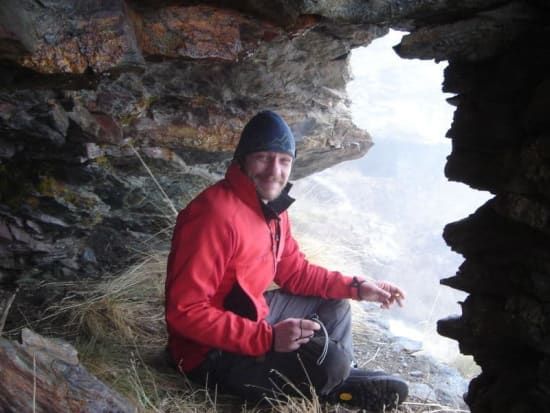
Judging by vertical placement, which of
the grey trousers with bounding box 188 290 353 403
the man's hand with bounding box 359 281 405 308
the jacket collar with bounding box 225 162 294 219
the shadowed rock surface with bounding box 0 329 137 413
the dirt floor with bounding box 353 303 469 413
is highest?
the jacket collar with bounding box 225 162 294 219

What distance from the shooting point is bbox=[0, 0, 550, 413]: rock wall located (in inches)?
90.7

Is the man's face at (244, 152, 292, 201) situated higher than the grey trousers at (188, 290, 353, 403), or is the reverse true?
the man's face at (244, 152, 292, 201)

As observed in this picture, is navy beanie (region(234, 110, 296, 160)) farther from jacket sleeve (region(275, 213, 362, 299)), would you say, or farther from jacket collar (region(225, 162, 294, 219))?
jacket sleeve (region(275, 213, 362, 299))

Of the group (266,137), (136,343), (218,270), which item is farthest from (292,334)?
(136,343)

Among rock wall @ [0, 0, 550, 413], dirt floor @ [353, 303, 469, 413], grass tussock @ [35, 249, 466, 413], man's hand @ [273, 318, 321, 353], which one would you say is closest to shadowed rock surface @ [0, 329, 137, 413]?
grass tussock @ [35, 249, 466, 413]

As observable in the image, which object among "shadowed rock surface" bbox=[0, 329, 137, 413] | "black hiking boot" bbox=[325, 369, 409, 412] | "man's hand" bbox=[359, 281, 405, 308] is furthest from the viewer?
"man's hand" bbox=[359, 281, 405, 308]

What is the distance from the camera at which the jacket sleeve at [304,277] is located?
3965 mm

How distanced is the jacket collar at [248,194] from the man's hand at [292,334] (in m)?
0.73

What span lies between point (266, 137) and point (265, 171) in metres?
0.22

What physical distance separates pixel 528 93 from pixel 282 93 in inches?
83.9

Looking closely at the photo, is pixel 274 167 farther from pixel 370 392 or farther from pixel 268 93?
pixel 370 392

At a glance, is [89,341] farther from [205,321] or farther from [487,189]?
[487,189]

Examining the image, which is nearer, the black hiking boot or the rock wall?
the rock wall

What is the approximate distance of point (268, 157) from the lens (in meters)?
3.44
